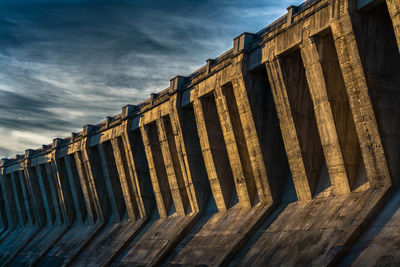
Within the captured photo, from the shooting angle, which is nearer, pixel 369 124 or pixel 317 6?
pixel 369 124

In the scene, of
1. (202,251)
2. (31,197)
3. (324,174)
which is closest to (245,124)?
(324,174)

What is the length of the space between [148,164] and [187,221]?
8174 millimetres

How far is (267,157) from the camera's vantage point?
2439 centimetres

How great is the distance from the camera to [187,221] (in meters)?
29.4

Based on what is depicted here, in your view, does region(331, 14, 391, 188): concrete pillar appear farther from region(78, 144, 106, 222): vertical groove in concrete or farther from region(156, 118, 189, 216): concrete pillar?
region(78, 144, 106, 222): vertical groove in concrete

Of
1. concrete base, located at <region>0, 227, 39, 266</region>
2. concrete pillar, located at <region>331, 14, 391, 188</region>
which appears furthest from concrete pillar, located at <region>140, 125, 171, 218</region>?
concrete base, located at <region>0, 227, 39, 266</region>

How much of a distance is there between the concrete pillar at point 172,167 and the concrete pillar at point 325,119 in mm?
14461

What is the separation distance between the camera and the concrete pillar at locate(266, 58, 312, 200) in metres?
21.7

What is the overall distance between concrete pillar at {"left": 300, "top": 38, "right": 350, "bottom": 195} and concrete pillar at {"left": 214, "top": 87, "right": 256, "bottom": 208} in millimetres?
6524

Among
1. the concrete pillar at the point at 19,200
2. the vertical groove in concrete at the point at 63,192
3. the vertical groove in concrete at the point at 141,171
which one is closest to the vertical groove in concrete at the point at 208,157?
the vertical groove in concrete at the point at 141,171

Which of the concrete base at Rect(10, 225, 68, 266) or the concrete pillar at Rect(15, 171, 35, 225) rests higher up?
the concrete pillar at Rect(15, 171, 35, 225)

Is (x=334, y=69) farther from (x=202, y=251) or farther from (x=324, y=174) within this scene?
(x=202, y=251)

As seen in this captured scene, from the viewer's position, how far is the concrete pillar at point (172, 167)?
1275 inches

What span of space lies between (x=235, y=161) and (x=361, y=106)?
9868 mm
